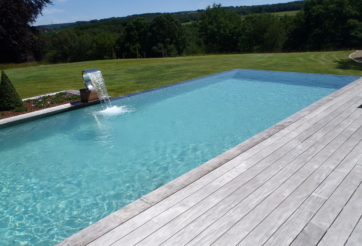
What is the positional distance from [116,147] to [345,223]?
3.86 m

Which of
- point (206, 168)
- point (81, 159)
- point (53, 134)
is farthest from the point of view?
point (53, 134)

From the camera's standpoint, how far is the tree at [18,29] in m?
19.2

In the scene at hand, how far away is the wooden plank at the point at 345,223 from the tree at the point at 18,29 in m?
22.9

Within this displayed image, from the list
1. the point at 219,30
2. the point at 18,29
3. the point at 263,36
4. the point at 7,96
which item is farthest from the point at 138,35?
the point at 7,96

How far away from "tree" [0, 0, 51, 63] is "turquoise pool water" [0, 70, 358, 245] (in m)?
17.0

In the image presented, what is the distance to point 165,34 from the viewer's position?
135ft

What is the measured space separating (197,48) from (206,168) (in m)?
37.7

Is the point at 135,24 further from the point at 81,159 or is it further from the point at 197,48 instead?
the point at 81,159

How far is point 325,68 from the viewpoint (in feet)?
36.1

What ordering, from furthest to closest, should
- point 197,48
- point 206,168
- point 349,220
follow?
point 197,48
point 206,168
point 349,220

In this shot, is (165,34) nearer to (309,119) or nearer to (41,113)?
(41,113)

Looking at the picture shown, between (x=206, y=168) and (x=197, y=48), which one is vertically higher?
(x=206, y=168)

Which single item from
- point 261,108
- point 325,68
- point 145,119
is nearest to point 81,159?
point 145,119

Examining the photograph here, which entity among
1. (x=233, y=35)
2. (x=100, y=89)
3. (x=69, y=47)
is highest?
(x=100, y=89)
